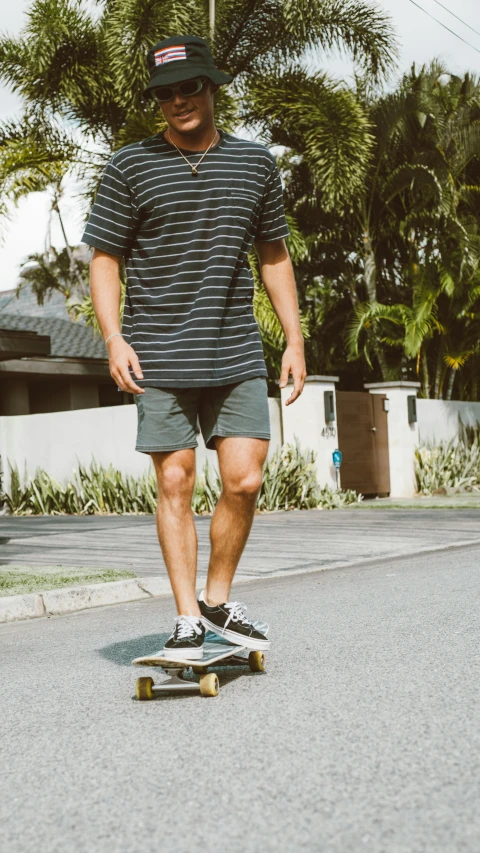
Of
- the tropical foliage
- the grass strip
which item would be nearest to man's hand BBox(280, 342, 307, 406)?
the grass strip

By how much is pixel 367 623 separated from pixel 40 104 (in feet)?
52.6

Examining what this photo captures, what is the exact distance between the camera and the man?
3.87 meters

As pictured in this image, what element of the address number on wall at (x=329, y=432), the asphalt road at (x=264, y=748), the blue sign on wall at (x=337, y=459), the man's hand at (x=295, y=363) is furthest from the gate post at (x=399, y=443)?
the man's hand at (x=295, y=363)

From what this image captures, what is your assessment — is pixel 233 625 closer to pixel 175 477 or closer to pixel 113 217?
pixel 175 477

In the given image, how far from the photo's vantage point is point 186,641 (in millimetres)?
3656

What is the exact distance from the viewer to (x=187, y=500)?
3941mm

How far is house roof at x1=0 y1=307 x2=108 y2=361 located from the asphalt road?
19470mm

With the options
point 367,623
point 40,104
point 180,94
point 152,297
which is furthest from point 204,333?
point 40,104

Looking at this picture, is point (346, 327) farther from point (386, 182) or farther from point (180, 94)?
point (180, 94)

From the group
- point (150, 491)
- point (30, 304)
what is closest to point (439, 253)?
point (150, 491)

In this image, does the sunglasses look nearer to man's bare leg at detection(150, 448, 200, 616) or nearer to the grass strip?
man's bare leg at detection(150, 448, 200, 616)

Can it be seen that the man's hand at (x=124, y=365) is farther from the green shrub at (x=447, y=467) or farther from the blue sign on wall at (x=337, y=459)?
the green shrub at (x=447, y=467)

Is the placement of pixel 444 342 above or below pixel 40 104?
below

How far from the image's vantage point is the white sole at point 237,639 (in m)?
3.88
